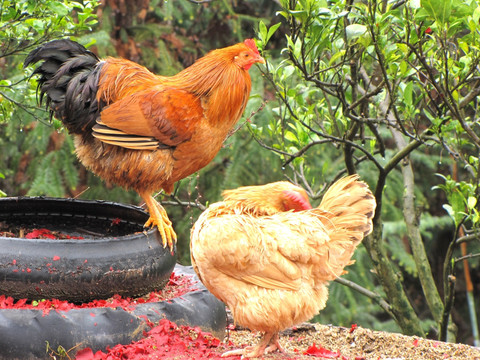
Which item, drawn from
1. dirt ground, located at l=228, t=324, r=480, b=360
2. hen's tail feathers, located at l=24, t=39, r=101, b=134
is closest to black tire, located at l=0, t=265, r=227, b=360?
dirt ground, located at l=228, t=324, r=480, b=360

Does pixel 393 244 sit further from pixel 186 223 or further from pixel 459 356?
pixel 459 356

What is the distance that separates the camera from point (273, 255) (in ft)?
11.0

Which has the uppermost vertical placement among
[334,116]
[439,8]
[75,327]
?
[439,8]

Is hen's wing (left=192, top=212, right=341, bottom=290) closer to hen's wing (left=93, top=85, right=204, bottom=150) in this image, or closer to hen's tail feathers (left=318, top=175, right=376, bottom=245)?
hen's tail feathers (left=318, top=175, right=376, bottom=245)

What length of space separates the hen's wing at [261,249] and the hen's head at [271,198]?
20cm

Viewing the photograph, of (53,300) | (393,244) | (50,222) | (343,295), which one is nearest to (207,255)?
(53,300)

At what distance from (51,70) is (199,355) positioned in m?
2.49

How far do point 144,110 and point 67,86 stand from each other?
64 centimetres

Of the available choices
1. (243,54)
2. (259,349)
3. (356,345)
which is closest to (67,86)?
(243,54)

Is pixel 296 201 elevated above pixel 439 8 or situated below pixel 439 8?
below

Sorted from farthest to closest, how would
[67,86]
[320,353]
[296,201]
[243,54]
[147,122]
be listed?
[243,54]
[67,86]
[147,122]
[296,201]
[320,353]

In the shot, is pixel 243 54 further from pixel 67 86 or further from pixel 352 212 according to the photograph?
pixel 352 212

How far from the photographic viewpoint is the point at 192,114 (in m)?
4.34

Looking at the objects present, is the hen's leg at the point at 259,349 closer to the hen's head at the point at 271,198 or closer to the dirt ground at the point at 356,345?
the dirt ground at the point at 356,345
